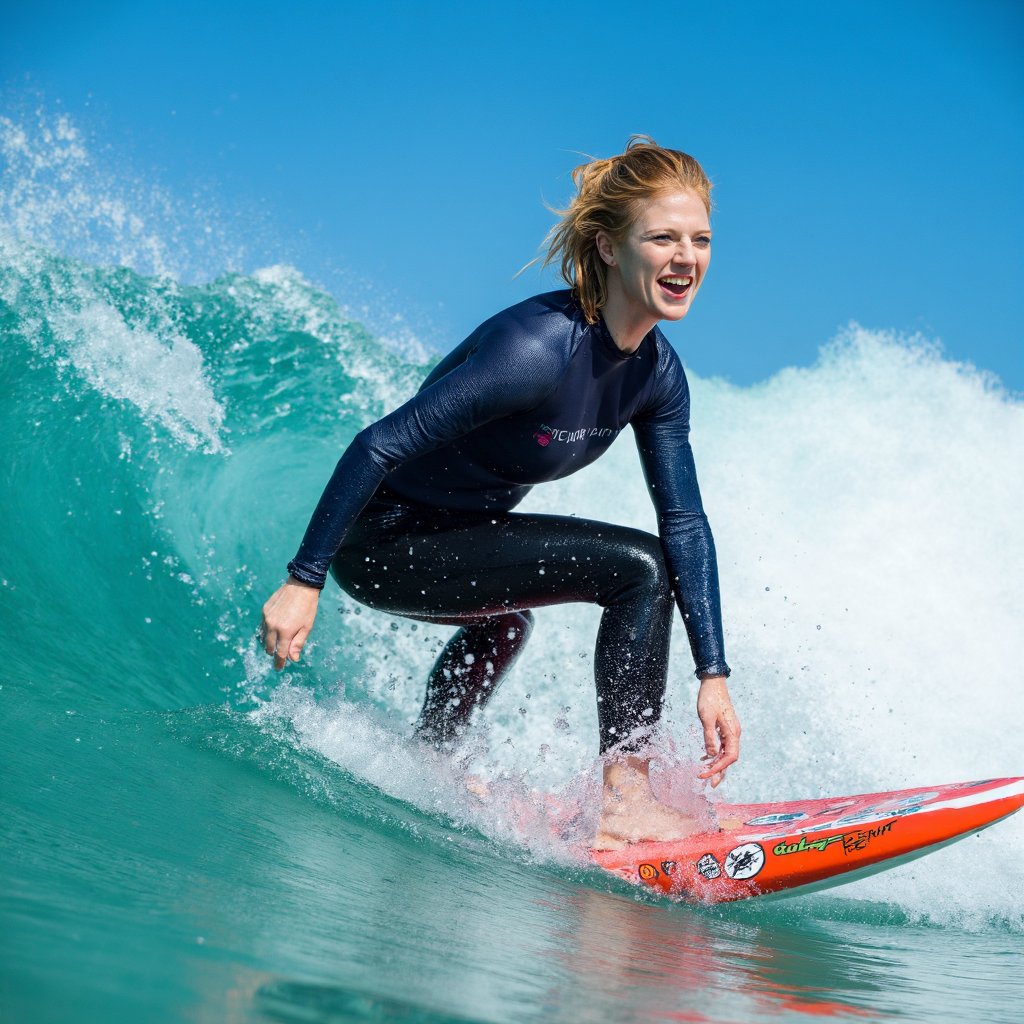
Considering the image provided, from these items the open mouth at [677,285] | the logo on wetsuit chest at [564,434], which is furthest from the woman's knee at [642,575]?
the open mouth at [677,285]

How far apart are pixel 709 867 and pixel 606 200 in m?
1.79

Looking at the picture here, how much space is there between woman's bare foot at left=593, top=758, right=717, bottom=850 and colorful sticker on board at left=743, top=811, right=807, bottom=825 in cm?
29

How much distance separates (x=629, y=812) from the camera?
2.82 meters

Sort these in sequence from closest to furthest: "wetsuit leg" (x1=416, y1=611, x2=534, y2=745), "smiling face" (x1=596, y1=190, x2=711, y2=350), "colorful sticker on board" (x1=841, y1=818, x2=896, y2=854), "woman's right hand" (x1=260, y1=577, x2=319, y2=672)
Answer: "woman's right hand" (x1=260, y1=577, x2=319, y2=672) → "smiling face" (x1=596, y1=190, x2=711, y2=350) → "colorful sticker on board" (x1=841, y1=818, x2=896, y2=854) → "wetsuit leg" (x1=416, y1=611, x2=534, y2=745)

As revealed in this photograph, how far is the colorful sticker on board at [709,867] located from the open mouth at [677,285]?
1.50 metres

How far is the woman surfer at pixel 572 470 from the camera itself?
2.57 meters

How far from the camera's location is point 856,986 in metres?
1.81

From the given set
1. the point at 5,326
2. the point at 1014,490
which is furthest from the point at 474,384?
the point at 1014,490

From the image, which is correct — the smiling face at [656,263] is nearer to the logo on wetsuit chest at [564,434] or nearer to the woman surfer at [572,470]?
the woman surfer at [572,470]

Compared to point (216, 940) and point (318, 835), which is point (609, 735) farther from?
point (216, 940)

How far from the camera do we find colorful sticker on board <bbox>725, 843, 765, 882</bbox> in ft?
8.98

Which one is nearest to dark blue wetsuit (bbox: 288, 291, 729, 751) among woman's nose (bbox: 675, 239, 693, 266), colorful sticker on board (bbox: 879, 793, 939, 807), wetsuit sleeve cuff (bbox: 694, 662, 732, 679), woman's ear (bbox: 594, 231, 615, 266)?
wetsuit sleeve cuff (bbox: 694, 662, 732, 679)

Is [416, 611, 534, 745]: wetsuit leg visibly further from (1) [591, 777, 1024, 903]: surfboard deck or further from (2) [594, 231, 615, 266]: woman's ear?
(2) [594, 231, 615, 266]: woman's ear

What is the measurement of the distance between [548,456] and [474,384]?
14.8 inches
